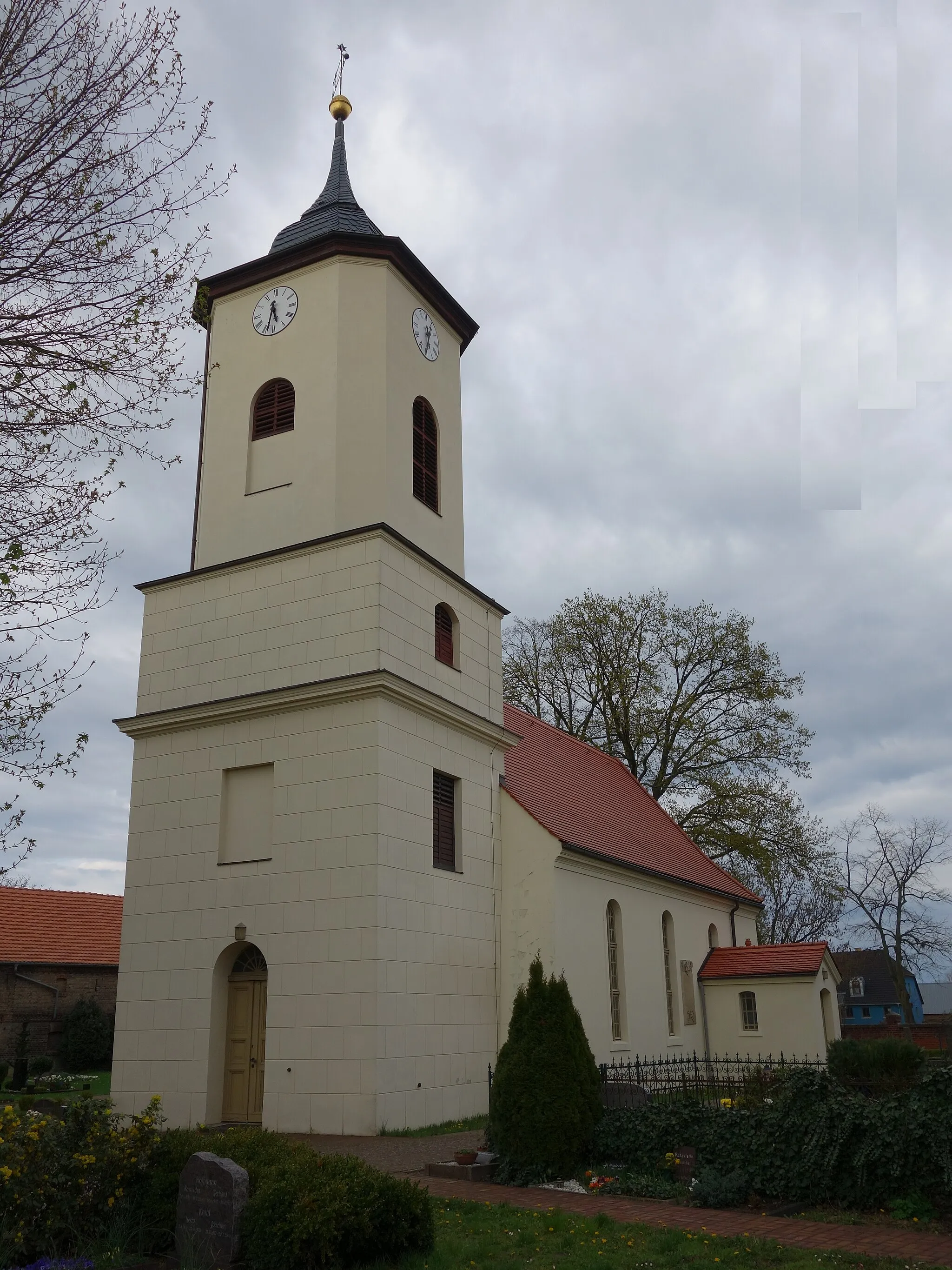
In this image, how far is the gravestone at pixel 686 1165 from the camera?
12.1 m

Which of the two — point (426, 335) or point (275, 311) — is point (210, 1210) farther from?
point (426, 335)

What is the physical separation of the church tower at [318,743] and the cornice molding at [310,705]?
4 cm

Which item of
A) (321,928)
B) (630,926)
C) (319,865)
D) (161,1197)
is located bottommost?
(161,1197)

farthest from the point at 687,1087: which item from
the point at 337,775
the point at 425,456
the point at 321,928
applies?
the point at 425,456

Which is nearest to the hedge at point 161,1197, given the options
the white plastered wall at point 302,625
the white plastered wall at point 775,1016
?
the white plastered wall at point 302,625

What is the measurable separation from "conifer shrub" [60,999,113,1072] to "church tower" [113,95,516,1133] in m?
17.1

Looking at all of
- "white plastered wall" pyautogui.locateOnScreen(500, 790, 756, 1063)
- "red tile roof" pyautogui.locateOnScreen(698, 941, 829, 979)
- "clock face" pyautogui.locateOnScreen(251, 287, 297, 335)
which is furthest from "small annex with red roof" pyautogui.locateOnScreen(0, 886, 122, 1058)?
"clock face" pyautogui.locateOnScreen(251, 287, 297, 335)

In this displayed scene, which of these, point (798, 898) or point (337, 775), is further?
point (798, 898)

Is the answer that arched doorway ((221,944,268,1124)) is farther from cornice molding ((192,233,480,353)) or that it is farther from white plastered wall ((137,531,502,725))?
cornice molding ((192,233,480,353))

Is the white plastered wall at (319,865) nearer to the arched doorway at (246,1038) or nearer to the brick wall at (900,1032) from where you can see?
the arched doorway at (246,1038)

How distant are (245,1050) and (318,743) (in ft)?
16.4

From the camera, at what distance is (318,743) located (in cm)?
1778

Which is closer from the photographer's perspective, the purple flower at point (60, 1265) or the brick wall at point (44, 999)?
the purple flower at point (60, 1265)

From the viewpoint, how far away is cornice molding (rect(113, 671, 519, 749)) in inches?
691
